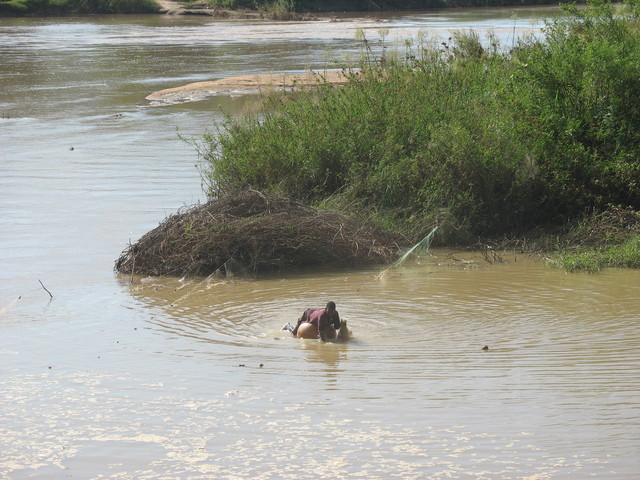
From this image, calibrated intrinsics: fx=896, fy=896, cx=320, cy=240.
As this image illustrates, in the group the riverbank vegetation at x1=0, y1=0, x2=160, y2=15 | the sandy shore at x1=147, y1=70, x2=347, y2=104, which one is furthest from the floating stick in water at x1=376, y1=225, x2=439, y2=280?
the riverbank vegetation at x1=0, y1=0, x2=160, y2=15

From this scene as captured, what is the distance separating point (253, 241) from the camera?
10.6 metres

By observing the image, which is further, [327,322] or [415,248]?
[415,248]

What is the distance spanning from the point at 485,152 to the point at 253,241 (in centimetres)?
331

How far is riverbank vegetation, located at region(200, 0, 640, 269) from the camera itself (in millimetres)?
11633

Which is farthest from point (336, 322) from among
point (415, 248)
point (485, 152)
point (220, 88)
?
point (220, 88)

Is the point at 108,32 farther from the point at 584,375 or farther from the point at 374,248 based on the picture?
the point at 584,375

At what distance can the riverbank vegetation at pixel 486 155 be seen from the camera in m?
11.6

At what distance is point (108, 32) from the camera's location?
55219 mm

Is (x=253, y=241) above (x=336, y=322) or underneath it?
above

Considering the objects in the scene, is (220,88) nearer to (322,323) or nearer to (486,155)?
(486,155)

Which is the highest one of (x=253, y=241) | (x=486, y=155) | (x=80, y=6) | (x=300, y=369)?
(x=80, y=6)

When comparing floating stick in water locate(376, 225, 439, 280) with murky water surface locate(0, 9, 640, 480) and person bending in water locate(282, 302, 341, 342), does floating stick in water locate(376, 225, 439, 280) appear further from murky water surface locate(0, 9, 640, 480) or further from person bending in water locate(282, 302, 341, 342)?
person bending in water locate(282, 302, 341, 342)

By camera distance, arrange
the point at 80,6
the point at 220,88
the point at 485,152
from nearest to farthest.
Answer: the point at 485,152, the point at 220,88, the point at 80,6

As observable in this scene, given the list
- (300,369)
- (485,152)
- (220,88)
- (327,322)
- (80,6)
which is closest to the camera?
(300,369)
